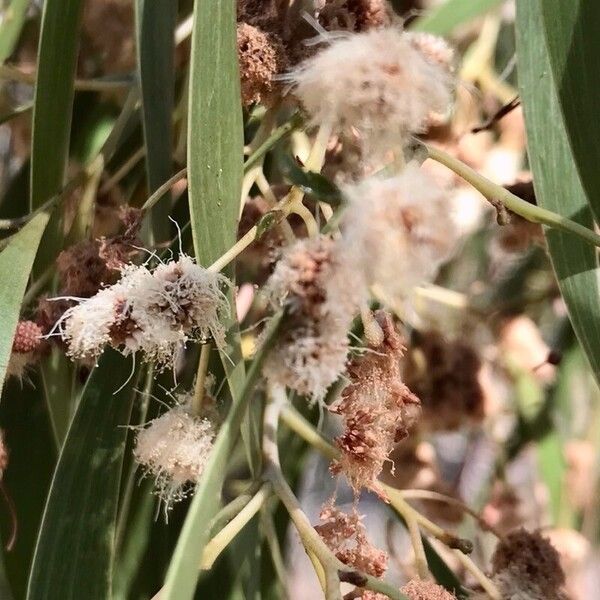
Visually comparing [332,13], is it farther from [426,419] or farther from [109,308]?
[426,419]

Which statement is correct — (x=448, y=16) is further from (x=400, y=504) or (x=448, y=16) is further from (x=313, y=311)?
(x=313, y=311)

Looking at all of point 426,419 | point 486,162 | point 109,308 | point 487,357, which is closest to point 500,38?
point 486,162

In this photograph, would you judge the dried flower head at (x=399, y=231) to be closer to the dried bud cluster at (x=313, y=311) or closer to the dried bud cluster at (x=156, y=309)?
the dried bud cluster at (x=313, y=311)

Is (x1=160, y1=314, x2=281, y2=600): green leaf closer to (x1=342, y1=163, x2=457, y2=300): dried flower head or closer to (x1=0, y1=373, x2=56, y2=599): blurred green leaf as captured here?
(x1=342, y1=163, x2=457, y2=300): dried flower head

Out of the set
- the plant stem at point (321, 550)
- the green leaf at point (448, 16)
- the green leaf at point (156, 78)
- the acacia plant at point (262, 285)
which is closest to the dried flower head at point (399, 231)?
the acacia plant at point (262, 285)

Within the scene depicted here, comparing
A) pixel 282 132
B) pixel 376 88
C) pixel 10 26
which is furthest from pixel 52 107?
pixel 376 88

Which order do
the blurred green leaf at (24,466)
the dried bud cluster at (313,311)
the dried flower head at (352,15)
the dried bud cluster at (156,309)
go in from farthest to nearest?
the blurred green leaf at (24,466) → the dried flower head at (352,15) → the dried bud cluster at (156,309) → the dried bud cluster at (313,311)
